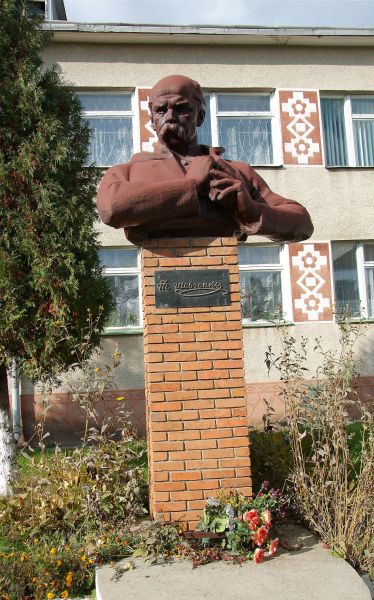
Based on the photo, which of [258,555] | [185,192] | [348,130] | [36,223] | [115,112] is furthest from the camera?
[348,130]

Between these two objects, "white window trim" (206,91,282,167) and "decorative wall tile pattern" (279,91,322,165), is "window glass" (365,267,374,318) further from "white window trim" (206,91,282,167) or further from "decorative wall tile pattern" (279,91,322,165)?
"white window trim" (206,91,282,167)

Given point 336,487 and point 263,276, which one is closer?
point 336,487

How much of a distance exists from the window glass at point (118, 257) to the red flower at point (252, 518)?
27.2 ft

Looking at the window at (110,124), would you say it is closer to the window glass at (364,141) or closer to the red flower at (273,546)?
the window glass at (364,141)

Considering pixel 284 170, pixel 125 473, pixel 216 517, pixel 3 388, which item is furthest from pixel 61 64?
pixel 216 517

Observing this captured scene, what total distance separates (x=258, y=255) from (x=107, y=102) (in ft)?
13.5

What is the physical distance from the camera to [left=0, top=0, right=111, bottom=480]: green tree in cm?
680

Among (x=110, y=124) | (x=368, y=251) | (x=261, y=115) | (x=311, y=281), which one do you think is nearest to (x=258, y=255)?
(x=311, y=281)

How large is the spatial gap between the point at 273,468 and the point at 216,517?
1146 millimetres

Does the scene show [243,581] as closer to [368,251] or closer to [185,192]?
[185,192]

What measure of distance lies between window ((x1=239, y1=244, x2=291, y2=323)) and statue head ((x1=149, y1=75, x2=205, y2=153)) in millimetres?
7685

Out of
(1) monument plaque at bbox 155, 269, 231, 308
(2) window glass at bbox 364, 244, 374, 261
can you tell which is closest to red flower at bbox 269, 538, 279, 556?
(1) monument plaque at bbox 155, 269, 231, 308

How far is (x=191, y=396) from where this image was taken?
3879 millimetres

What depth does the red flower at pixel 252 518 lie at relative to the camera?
140 inches
